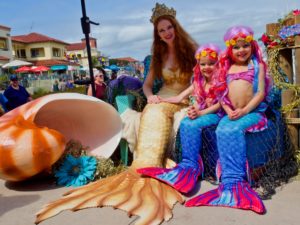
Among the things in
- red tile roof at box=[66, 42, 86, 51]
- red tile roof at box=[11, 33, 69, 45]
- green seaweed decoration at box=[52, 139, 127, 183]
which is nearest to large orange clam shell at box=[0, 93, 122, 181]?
green seaweed decoration at box=[52, 139, 127, 183]

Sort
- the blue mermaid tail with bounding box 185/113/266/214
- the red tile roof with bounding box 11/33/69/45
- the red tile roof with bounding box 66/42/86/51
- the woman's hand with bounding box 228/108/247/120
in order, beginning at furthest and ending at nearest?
the red tile roof with bounding box 66/42/86/51 → the red tile roof with bounding box 11/33/69/45 → the woman's hand with bounding box 228/108/247/120 → the blue mermaid tail with bounding box 185/113/266/214

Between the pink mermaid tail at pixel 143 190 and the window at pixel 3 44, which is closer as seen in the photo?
the pink mermaid tail at pixel 143 190

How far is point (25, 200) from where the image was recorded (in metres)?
2.96

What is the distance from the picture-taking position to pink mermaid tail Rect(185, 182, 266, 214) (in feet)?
7.86

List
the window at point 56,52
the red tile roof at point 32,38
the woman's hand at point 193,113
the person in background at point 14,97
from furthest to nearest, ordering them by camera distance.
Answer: the window at point 56,52
the red tile roof at point 32,38
the person in background at point 14,97
the woman's hand at point 193,113

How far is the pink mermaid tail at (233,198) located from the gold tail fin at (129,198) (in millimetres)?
166

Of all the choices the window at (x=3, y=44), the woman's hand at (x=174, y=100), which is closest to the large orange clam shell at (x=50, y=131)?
the woman's hand at (x=174, y=100)

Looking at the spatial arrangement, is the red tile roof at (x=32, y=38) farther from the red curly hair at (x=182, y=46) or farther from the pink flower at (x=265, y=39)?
the pink flower at (x=265, y=39)

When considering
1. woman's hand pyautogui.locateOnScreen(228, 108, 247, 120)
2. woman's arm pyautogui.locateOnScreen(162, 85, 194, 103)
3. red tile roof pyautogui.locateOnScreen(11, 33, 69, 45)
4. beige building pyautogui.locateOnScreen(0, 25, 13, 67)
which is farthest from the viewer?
red tile roof pyautogui.locateOnScreen(11, 33, 69, 45)

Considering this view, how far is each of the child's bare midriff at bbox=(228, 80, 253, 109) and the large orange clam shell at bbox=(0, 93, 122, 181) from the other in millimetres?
1333

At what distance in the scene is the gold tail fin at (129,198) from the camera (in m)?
2.46

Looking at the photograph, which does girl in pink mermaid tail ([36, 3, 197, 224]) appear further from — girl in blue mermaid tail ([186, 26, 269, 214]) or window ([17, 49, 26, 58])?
window ([17, 49, 26, 58])

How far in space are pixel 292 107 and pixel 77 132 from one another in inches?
89.9

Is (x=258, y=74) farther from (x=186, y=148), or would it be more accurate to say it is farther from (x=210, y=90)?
(x=186, y=148)
